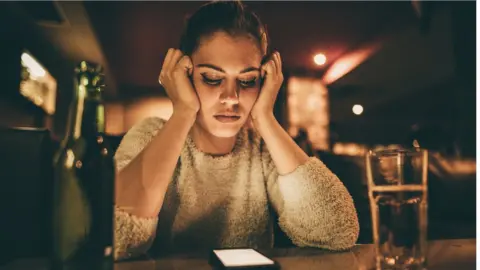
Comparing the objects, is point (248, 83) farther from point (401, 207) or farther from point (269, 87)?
point (401, 207)

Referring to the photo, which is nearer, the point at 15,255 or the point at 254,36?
the point at 15,255

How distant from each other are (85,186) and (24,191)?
66cm

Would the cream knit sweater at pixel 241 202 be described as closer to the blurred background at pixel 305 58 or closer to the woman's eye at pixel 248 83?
the woman's eye at pixel 248 83

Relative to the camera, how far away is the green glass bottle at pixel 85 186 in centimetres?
52

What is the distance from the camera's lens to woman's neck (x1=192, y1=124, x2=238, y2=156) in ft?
4.05

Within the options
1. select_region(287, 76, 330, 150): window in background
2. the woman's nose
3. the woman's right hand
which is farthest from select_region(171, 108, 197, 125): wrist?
select_region(287, 76, 330, 150): window in background

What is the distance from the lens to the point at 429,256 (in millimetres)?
746

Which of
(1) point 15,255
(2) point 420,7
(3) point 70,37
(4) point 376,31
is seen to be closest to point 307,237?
(1) point 15,255

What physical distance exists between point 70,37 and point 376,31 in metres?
2.85

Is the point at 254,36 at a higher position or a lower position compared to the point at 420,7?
lower

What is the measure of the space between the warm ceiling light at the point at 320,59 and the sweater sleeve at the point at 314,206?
317cm

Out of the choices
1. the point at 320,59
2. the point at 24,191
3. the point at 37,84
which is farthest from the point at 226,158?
the point at 320,59

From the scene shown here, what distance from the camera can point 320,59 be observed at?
4.27m

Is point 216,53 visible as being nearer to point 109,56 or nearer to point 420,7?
point 420,7
